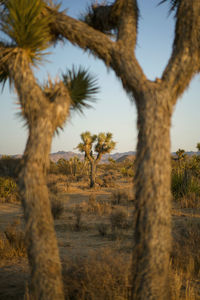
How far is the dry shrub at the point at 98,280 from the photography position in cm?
372

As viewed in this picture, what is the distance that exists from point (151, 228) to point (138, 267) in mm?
551

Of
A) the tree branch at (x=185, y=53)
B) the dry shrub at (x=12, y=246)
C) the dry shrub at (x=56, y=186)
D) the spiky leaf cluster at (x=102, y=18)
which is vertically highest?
the spiky leaf cluster at (x=102, y=18)

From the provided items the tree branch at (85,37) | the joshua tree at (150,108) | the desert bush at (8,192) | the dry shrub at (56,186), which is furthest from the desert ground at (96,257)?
the dry shrub at (56,186)

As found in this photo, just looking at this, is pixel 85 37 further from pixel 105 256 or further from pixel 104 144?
pixel 104 144

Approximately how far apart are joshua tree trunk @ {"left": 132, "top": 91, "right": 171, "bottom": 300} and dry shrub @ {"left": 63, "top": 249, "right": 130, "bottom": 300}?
49cm

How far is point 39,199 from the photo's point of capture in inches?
129

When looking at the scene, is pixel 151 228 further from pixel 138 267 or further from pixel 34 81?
pixel 34 81

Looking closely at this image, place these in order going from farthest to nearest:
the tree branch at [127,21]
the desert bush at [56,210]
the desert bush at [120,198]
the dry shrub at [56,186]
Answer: the dry shrub at [56,186], the desert bush at [120,198], the desert bush at [56,210], the tree branch at [127,21]

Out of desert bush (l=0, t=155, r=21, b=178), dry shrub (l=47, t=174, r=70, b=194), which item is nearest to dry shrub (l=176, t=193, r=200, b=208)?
dry shrub (l=47, t=174, r=70, b=194)

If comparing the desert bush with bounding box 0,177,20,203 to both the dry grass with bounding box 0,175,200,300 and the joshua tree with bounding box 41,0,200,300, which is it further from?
the joshua tree with bounding box 41,0,200,300

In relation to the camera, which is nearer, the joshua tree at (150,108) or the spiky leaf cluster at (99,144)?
the joshua tree at (150,108)

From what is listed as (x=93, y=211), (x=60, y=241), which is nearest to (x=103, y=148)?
(x=93, y=211)

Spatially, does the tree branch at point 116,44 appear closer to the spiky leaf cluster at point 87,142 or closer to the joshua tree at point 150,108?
the joshua tree at point 150,108

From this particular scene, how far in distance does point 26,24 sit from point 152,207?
3200mm
